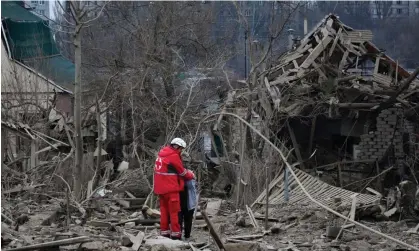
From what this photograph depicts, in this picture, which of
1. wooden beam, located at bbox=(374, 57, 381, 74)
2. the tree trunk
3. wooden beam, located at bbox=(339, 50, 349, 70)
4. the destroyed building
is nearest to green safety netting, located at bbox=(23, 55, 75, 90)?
the destroyed building

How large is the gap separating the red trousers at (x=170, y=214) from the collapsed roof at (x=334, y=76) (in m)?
8.88

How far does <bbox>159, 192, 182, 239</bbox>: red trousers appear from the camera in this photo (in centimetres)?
947

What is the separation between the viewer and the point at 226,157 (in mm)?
17469

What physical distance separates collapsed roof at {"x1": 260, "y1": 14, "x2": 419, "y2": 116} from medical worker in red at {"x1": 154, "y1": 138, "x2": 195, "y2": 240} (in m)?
8.96

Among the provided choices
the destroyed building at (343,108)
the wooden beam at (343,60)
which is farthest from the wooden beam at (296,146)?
the wooden beam at (343,60)

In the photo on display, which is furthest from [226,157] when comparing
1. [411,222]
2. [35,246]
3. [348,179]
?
[35,246]

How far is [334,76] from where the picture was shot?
1992 cm

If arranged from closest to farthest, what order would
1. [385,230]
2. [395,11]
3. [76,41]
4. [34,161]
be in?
[385,230]
[76,41]
[34,161]
[395,11]

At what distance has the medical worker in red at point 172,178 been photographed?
9375 mm

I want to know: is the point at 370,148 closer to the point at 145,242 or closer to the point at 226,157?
the point at 226,157

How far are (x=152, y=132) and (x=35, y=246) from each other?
15279 millimetres

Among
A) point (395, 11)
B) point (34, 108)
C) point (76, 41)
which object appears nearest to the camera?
point (76, 41)

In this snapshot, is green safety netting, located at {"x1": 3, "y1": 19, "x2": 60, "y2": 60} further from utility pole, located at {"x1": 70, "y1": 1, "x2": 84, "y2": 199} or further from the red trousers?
the red trousers

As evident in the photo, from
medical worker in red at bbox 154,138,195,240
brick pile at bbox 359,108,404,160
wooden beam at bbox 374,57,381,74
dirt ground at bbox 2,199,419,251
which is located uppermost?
wooden beam at bbox 374,57,381,74
